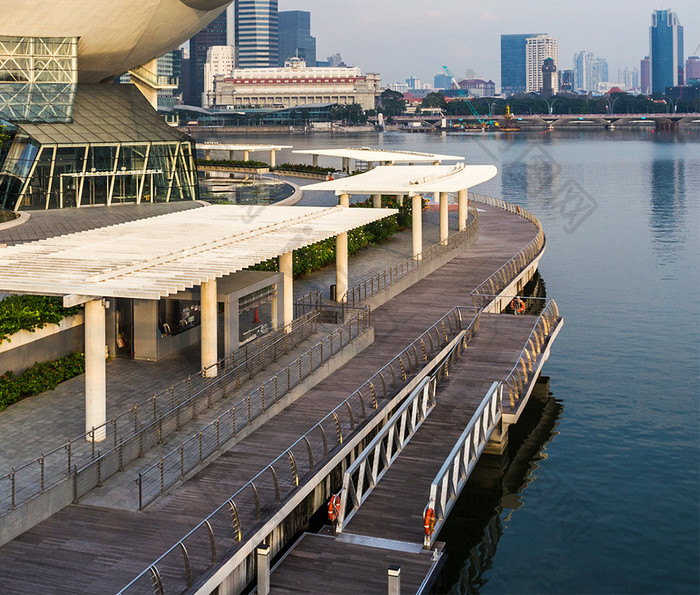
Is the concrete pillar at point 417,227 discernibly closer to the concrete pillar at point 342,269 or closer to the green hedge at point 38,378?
the concrete pillar at point 342,269

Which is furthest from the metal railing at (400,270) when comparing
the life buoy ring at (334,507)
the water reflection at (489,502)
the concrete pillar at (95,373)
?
the life buoy ring at (334,507)

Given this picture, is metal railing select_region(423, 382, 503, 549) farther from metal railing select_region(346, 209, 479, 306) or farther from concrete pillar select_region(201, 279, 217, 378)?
metal railing select_region(346, 209, 479, 306)

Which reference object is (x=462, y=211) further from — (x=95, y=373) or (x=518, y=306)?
(x=95, y=373)

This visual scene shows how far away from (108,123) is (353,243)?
795 inches

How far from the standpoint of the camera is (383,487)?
21578 mm

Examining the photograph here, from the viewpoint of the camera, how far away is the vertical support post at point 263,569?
17.1 meters

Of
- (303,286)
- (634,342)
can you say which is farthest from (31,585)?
(634,342)

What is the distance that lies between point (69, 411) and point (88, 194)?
3603cm

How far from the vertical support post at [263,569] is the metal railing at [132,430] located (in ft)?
12.9

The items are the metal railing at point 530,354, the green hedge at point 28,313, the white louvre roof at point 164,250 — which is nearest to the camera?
the white louvre roof at point 164,250

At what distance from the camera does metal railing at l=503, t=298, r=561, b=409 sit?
27.6 m

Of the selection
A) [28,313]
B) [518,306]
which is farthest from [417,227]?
[28,313]

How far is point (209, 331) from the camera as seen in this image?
82.5ft

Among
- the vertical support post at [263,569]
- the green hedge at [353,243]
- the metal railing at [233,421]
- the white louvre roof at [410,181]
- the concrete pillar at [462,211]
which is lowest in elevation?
the vertical support post at [263,569]
